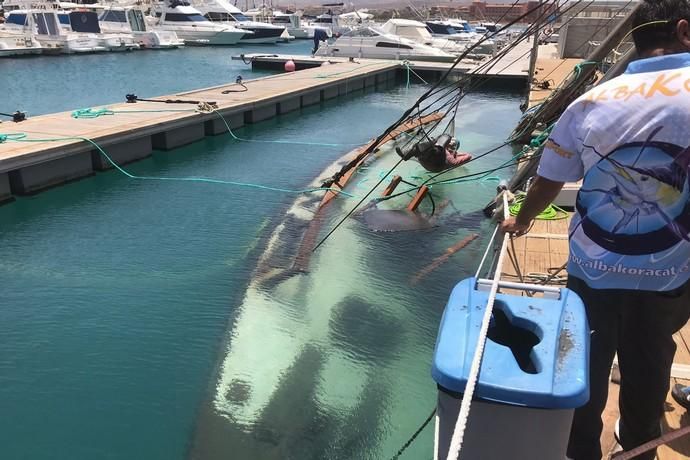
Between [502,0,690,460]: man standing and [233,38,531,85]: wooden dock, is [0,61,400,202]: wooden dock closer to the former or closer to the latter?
[233,38,531,85]: wooden dock

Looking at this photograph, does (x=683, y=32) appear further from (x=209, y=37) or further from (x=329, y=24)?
(x=329, y=24)

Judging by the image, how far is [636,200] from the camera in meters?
2.08

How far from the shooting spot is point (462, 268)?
780cm

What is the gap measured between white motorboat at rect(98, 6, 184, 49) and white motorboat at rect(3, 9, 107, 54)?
12.7 feet

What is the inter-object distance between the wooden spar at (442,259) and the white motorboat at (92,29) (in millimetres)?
35443

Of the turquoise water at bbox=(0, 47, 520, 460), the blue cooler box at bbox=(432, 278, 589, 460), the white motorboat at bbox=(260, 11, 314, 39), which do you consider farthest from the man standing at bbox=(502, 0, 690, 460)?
the white motorboat at bbox=(260, 11, 314, 39)

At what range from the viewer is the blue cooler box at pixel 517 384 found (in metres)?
1.71

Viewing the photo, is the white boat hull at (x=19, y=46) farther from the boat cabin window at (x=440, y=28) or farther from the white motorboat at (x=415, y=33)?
the boat cabin window at (x=440, y=28)

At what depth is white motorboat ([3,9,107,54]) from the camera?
3534 cm

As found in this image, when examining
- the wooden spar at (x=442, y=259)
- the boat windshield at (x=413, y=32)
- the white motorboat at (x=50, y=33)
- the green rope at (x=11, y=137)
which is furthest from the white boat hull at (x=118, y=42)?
the wooden spar at (x=442, y=259)

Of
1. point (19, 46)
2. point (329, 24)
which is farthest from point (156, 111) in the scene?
point (329, 24)

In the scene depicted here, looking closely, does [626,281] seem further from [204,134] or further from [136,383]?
[204,134]

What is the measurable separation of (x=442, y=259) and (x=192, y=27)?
141 feet

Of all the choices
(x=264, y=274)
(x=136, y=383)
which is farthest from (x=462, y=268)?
(x=136, y=383)
